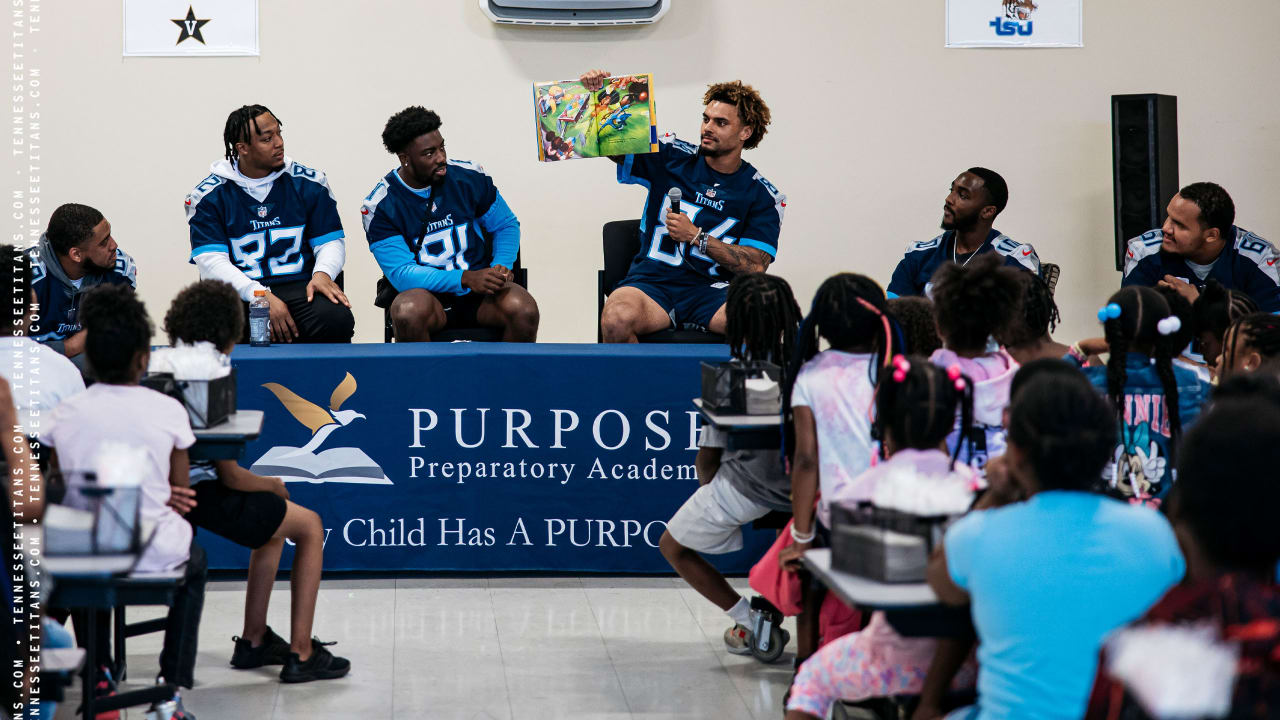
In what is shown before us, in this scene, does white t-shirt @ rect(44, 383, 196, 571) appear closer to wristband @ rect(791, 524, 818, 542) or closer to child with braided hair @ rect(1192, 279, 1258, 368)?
wristband @ rect(791, 524, 818, 542)

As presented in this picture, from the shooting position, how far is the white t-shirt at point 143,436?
9.14ft

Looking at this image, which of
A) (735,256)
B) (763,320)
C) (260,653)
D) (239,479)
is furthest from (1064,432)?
(735,256)

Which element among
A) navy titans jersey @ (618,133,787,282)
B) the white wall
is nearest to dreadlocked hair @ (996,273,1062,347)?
navy titans jersey @ (618,133,787,282)

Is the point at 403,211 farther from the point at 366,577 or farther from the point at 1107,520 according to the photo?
the point at 1107,520

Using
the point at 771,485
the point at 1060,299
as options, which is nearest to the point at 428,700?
the point at 771,485

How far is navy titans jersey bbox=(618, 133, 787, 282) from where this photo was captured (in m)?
5.46

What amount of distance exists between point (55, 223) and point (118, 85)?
229 cm

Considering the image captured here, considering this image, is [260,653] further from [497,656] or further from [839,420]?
[839,420]

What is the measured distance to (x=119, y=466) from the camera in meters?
2.49

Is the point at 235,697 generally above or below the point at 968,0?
below

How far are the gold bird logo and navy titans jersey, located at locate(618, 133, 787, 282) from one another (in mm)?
1562

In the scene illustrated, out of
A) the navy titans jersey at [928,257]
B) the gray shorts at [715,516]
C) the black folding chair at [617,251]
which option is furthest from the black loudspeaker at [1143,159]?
the gray shorts at [715,516]

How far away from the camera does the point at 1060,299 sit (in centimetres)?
729

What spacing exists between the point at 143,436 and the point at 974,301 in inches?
77.9
